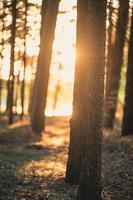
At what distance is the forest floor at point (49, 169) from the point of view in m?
13.0

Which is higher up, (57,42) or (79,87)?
(57,42)

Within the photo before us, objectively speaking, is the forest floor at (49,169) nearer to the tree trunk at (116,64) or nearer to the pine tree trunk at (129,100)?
the pine tree trunk at (129,100)

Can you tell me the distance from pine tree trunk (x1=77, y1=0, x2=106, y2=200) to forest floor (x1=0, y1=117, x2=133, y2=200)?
3.32 feet

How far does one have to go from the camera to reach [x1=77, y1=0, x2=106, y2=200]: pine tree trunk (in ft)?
36.8

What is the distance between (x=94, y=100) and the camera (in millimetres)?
11391

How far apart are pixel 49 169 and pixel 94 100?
20.1 ft

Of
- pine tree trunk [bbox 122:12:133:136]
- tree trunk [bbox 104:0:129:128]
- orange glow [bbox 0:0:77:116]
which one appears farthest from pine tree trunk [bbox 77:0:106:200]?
orange glow [bbox 0:0:77:116]

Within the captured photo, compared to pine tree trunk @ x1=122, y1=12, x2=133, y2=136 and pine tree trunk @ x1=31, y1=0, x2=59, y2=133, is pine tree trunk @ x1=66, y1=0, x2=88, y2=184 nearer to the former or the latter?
pine tree trunk @ x1=122, y1=12, x2=133, y2=136

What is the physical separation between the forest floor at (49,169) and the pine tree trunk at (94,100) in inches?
39.9

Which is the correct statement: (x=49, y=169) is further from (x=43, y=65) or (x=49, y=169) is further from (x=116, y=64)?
(x=116, y=64)

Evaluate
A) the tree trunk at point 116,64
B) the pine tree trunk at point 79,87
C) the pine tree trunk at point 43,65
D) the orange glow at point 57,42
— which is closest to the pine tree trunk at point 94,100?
the pine tree trunk at point 79,87

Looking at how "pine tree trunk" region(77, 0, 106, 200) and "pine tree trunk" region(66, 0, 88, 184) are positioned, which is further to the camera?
"pine tree trunk" region(66, 0, 88, 184)

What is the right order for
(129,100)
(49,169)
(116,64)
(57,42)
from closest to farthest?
(49,169) < (129,100) < (116,64) < (57,42)

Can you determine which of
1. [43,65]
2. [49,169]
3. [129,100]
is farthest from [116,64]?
[49,169]
